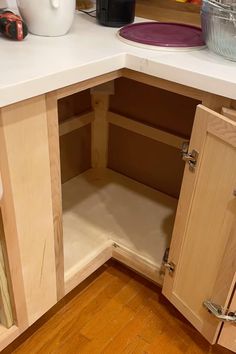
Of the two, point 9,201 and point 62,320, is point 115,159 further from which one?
point 9,201

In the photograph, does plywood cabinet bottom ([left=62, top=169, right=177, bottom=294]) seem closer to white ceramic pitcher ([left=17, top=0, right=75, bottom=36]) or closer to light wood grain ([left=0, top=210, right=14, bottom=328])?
light wood grain ([left=0, top=210, right=14, bottom=328])

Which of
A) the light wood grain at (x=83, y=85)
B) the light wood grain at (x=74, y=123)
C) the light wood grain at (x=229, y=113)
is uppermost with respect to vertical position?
the light wood grain at (x=83, y=85)

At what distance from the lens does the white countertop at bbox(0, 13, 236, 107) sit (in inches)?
30.0

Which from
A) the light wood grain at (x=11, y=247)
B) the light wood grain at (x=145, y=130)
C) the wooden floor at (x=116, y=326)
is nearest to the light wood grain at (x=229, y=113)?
the light wood grain at (x=11, y=247)

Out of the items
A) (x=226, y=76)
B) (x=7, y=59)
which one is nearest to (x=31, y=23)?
(x=7, y=59)

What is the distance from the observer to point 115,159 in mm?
1797

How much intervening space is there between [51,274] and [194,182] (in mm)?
489

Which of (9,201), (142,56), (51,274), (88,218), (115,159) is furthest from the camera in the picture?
(115,159)

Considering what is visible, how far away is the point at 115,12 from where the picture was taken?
3.76 ft

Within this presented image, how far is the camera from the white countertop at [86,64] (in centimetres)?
76

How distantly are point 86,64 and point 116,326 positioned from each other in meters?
0.87

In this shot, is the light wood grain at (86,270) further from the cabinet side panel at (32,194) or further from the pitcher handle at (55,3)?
the pitcher handle at (55,3)

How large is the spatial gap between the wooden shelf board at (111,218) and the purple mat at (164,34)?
2.27ft

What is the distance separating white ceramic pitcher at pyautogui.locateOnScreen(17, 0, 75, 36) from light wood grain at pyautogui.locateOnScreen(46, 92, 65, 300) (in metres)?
0.29
